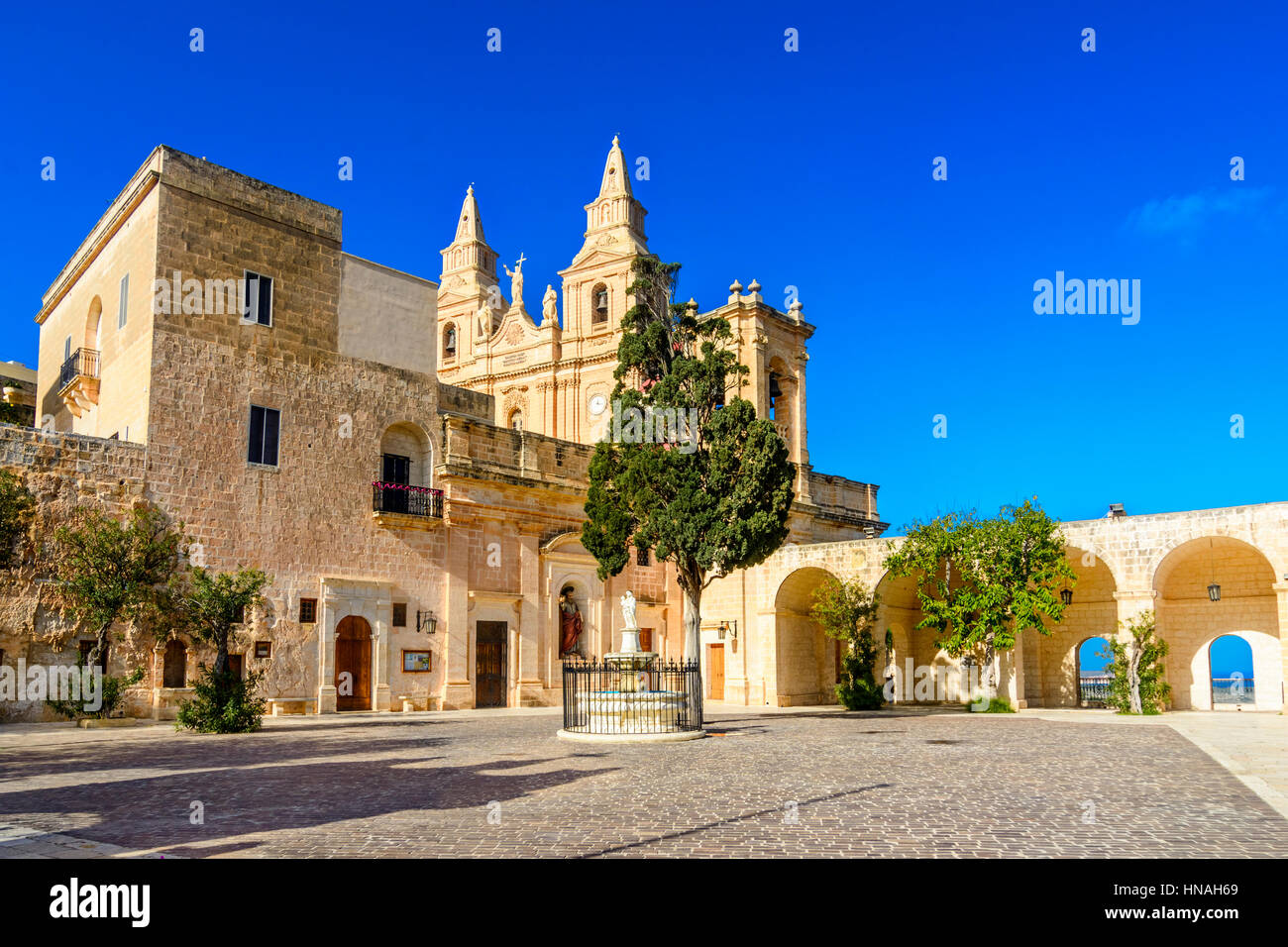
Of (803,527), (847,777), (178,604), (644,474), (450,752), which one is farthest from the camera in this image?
(803,527)

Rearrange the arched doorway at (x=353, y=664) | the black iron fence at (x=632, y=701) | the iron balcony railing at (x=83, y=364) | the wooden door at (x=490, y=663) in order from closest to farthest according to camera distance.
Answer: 1. the black iron fence at (x=632, y=701)
2. the arched doorway at (x=353, y=664)
3. the iron balcony railing at (x=83, y=364)
4. the wooden door at (x=490, y=663)

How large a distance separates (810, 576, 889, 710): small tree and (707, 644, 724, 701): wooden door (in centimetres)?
479

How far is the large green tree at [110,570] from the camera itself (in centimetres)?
2031

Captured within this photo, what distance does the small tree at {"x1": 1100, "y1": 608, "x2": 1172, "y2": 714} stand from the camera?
24.1 meters

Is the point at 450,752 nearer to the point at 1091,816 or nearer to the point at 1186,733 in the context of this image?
the point at 1091,816

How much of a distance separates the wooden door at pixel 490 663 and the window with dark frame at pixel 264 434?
734 centimetres

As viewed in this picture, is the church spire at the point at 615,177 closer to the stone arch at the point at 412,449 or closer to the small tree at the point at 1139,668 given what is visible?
the stone arch at the point at 412,449

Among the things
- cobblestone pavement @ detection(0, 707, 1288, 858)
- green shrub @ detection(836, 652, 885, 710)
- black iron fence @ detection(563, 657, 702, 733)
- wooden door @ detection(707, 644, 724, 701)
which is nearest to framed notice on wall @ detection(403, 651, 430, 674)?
cobblestone pavement @ detection(0, 707, 1288, 858)

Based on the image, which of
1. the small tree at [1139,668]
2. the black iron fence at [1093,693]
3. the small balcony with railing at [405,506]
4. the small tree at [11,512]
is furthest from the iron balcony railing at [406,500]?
the black iron fence at [1093,693]

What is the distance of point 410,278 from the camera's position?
28578 mm

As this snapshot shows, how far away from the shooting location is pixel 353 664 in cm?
2533

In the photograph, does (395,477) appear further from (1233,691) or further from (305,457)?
(1233,691)
